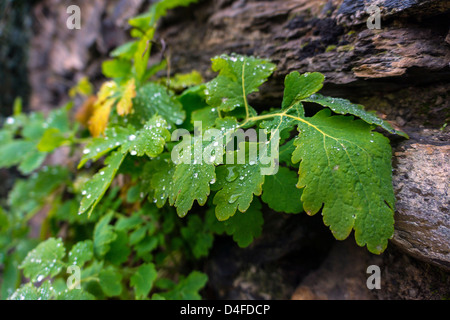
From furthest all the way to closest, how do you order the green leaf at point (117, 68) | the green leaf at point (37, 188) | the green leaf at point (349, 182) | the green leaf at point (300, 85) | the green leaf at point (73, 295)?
the green leaf at point (37, 188) → the green leaf at point (117, 68) → the green leaf at point (73, 295) → the green leaf at point (300, 85) → the green leaf at point (349, 182)

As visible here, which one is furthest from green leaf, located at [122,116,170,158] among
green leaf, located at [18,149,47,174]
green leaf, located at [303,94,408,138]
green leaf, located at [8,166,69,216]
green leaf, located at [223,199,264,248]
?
Answer: green leaf, located at [8,166,69,216]

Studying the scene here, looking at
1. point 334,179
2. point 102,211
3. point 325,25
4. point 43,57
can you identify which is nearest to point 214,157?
point 334,179

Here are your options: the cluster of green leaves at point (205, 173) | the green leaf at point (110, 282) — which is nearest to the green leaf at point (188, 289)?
the cluster of green leaves at point (205, 173)

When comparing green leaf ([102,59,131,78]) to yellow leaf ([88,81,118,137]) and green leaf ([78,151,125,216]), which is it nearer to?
yellow leaf ([88,81,118,137])

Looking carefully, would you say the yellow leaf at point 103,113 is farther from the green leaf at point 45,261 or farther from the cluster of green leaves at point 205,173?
the green leaf at point 45,261

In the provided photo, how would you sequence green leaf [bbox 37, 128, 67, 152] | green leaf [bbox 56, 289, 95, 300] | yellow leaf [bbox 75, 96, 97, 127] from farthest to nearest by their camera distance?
yellow leaf [bbox 75, 96, 97, 127], green leaf [bbox 37, 128, 67, 152], green leaf [bbox 56, 289, 95, 300]

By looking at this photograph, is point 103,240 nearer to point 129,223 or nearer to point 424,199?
point 129,223

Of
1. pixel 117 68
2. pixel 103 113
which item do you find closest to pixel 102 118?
pixel 103 113
